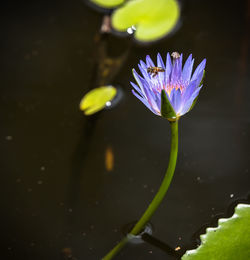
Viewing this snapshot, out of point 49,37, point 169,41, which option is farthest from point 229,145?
→ point 49,37

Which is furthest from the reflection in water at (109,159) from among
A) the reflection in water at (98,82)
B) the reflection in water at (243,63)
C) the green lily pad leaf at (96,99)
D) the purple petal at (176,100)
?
the purple petal at (176,100)

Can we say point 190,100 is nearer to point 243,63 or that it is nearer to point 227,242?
point 227,242

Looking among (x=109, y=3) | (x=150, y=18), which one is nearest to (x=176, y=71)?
(x=150, y=18)

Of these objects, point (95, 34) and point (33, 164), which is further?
point (95, 34)

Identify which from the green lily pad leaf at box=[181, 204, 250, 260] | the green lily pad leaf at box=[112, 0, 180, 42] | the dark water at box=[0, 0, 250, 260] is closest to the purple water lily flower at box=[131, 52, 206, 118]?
the green lily pad leaf at box=[181, 204, 250, 260]

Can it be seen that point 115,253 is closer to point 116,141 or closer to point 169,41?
point 116,141

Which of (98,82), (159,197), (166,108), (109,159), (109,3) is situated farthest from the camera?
(109,3)

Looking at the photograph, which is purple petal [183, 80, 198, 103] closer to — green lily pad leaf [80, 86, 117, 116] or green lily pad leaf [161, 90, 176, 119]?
green lily pad leaf [161, 90, 176, 119]
